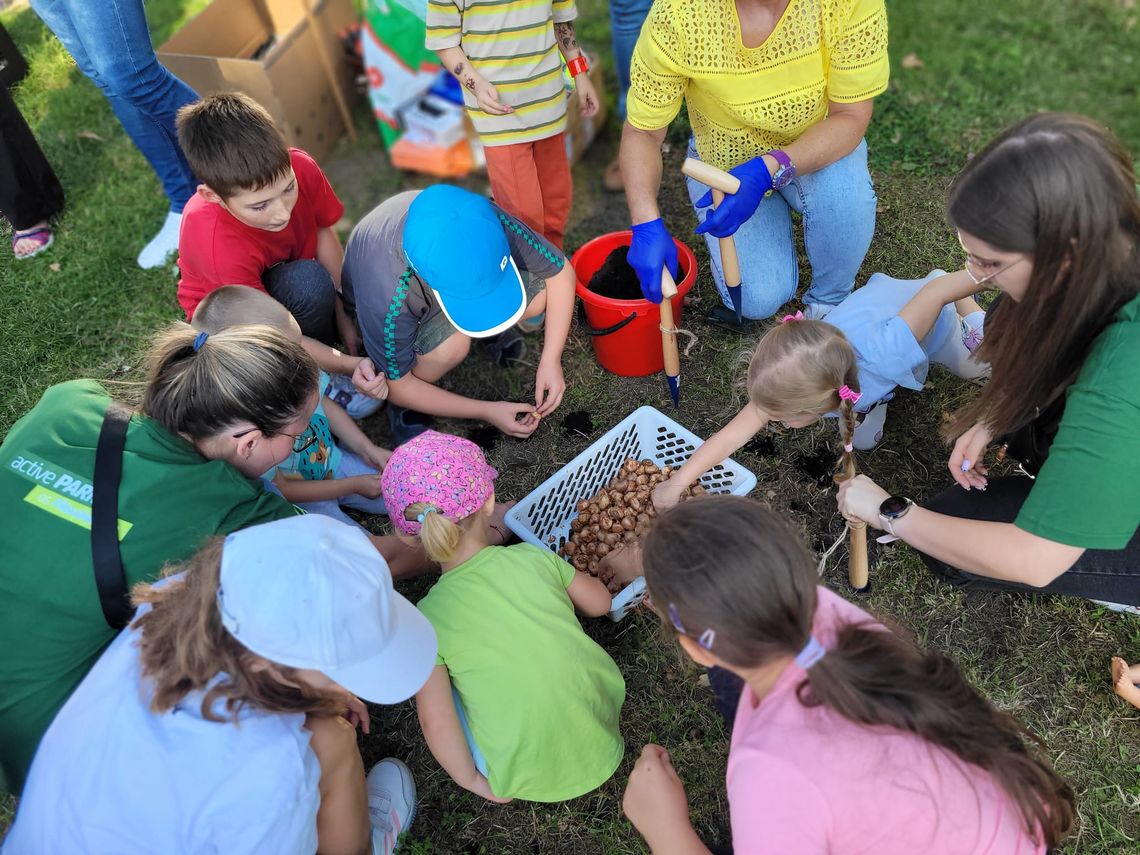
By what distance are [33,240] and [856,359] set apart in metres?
3.23

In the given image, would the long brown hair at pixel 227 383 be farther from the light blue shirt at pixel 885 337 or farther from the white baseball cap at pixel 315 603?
the light blue shirt at pixel 885 337

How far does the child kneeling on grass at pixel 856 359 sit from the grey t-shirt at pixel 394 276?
29.9 inches

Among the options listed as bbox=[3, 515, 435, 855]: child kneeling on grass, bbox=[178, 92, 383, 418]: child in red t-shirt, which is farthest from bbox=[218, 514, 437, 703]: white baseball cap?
bbox=[178, 92, 383, 418]: child in red t-shirt

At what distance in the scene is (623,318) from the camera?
102 inches

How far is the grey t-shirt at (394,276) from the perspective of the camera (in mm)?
2359

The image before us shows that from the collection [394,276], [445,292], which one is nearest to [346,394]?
[394,276]

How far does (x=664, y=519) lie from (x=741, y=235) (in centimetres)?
164

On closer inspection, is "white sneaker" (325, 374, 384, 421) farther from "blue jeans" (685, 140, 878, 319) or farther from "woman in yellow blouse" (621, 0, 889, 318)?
"blue jeans" (685, 140, 878, 319)

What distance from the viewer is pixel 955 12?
4.41 metres

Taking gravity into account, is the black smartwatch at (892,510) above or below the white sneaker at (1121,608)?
above

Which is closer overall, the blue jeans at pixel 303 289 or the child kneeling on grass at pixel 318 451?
the child kneeling on grass at pixel 318 451

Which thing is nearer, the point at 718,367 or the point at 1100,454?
the point at 1100,454

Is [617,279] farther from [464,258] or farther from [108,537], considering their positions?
[108,537]

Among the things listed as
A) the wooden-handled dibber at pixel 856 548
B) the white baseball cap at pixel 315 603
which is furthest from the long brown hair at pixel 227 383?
the wooden-handled dibber at pixel 856 548
